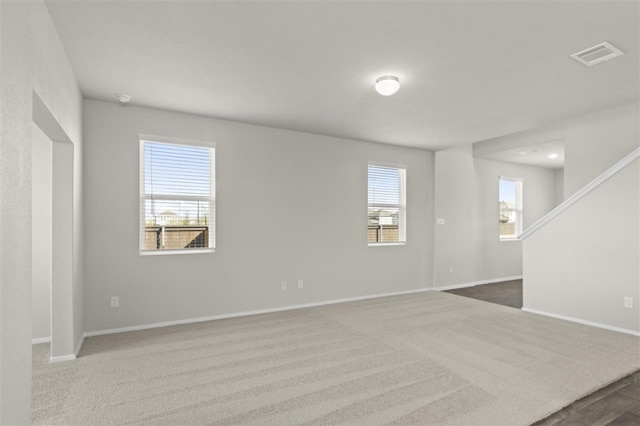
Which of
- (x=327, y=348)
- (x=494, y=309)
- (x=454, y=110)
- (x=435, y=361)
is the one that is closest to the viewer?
(x=435, y=361)

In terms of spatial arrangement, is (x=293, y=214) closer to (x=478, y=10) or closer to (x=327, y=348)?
(x=327, y=348)

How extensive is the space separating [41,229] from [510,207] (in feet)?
27.2

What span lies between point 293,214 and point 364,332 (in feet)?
6.44

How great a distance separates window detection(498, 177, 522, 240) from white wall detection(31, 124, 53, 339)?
7756 millimetres

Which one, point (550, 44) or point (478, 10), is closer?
point (478, 10)

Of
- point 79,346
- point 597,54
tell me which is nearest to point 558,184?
point 597,54

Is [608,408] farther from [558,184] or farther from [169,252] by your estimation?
[558,184]

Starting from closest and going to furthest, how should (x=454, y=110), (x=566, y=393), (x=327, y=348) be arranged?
(x=566, y=393) < (x=327, y=348) < (x=454, y=110)

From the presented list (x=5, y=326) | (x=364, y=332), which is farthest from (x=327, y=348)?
(x=5, y=326)

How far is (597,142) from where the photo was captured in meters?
4.49

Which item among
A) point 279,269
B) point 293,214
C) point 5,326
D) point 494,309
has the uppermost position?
point 293,214

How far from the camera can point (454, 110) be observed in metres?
4.18

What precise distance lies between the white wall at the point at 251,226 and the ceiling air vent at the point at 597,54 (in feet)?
10.5

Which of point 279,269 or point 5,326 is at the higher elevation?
point 5,326
